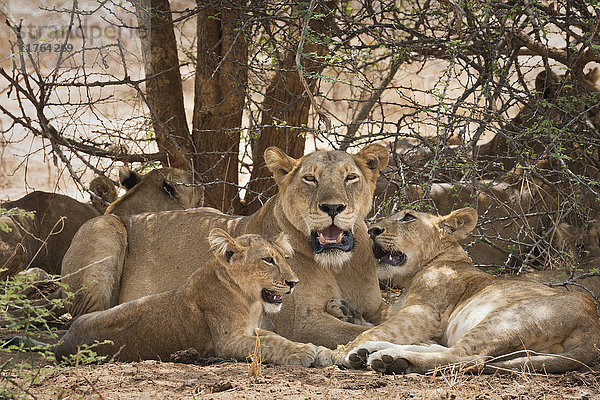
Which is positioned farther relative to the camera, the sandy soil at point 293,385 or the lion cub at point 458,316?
the lion cub at point 458,316

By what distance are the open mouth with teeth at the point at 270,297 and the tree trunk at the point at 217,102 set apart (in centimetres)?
325

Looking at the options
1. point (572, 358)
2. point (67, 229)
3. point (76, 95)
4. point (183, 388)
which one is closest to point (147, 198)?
point (67, 229)

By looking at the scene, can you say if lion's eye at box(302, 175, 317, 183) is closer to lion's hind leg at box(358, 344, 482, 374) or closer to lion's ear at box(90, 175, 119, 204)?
lion's hind leg at box(358, 344, 482, 374)

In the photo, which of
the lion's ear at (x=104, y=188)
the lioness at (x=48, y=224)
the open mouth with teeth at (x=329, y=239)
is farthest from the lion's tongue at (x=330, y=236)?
the lion's ear at (x=104, y=188)

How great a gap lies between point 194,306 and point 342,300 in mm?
1245

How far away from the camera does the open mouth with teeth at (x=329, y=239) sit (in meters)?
5.30

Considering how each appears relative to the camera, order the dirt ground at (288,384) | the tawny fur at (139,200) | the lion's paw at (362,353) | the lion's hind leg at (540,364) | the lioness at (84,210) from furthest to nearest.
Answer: the lioness at (84,210) → the tawny fur at (139,200) → the lion's paw at (362,353) → the lion's hind leg at (540,364) → the dirt ground at (288,384)

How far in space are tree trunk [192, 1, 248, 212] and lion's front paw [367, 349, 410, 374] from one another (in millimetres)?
4079

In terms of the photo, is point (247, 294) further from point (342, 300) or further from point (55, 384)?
point (55, 384)

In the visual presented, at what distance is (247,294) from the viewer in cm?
480

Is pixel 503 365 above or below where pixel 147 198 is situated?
below

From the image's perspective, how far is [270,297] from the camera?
4.82 m

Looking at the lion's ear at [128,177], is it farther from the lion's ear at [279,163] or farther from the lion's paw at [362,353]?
the lion's paw at [362,353]

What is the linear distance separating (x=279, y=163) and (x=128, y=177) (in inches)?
103
